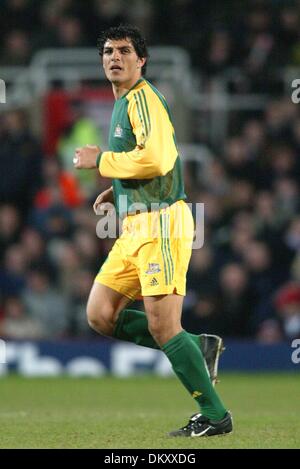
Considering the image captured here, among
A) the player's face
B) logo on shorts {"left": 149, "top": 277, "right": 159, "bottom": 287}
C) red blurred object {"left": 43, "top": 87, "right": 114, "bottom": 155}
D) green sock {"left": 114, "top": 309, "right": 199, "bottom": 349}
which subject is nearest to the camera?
logo on shorts {"left": 149, "top": 277, "right": 159, "bottom": 287}

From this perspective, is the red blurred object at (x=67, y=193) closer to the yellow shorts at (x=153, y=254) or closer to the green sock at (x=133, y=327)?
the green sock at (x=133, y=327)

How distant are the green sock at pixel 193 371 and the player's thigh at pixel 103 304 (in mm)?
386

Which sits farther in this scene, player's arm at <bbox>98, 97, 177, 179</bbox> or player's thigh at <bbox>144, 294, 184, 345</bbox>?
player's thigh at <bbox>144, 294, 184, 345</bbox>

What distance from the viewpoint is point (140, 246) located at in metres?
6.43

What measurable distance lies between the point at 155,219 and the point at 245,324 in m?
5.91

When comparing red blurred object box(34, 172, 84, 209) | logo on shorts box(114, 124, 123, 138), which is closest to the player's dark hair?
logo on shorts box(114, 124, 123, 138)

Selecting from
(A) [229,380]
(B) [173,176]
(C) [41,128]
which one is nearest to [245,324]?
(A) [229,380]

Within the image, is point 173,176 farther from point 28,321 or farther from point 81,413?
point 28,321

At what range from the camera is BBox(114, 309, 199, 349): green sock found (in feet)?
22.1

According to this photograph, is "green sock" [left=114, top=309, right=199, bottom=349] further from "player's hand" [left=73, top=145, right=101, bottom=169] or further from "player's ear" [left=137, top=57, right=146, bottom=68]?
"player's ear" [left=137, top=57, right=146, bottom=68]

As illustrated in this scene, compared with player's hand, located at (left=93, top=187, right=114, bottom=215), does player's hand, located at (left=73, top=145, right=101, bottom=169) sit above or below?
above

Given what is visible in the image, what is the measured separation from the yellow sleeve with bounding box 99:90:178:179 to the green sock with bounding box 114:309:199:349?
0.87 metres

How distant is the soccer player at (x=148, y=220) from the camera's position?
248 inches

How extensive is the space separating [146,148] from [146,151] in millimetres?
16
